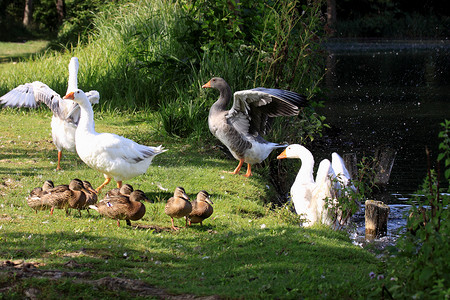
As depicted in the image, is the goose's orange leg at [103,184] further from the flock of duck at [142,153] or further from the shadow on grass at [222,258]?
the shadow on grass at [222,258]

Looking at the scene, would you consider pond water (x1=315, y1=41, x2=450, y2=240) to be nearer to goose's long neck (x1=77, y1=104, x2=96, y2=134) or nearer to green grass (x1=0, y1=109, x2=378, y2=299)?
green grass (x1=0, y1=109, x2=378, y2=299)

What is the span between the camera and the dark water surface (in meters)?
13.3

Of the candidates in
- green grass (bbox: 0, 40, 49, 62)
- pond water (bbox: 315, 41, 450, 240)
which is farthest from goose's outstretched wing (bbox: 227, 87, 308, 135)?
green grass (bbox: 0, 40, 49, 62)

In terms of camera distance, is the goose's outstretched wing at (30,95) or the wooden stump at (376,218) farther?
the goose's outstretched wing at (30,95)

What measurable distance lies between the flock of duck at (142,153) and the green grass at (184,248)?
23 centimetres

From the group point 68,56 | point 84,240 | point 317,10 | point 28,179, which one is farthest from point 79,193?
point 68,56

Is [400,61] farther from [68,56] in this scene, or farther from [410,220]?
[410,220]

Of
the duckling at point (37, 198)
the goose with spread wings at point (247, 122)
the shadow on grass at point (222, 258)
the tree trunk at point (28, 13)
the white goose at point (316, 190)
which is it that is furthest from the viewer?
the tree trunk at point (28, 13)

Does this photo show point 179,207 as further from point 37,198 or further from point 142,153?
point 37,198

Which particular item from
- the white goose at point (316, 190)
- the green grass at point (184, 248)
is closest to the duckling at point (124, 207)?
the green grass at point (184, 248)

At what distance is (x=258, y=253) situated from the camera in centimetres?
562

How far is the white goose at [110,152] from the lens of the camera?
7453 mm

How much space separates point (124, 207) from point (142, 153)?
58.2 inches

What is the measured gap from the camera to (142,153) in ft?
25.2
